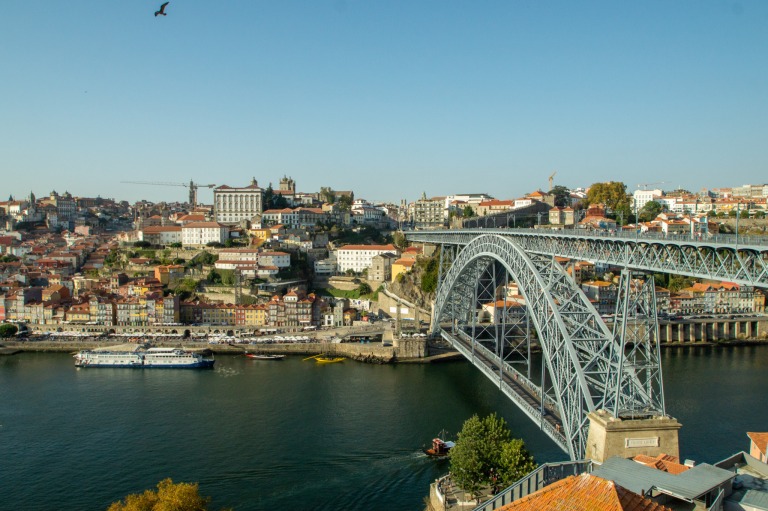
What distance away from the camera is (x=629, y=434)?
24.3 feet

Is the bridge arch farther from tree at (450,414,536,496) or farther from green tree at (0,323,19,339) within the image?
green tree at (0,323,19,339)

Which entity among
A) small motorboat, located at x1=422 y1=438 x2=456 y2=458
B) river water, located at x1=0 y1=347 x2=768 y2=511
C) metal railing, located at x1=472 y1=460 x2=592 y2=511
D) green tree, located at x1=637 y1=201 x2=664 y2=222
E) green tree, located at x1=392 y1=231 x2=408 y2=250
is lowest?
river water, located at x1=0 y1=347 x2=768 y2=511

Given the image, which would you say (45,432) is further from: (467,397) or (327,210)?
(327,210)

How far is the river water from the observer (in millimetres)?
9766

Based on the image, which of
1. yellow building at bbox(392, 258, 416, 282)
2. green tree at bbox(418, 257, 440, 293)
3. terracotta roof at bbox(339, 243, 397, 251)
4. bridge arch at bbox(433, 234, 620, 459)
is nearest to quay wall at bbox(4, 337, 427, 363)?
green tree at bbox(418, 257, 440, 293)

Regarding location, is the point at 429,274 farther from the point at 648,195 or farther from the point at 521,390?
the point at 648,195

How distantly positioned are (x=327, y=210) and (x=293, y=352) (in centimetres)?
1871

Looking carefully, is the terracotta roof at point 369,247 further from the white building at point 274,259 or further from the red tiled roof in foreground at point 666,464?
the red tiled roof in foreground at point 666,464

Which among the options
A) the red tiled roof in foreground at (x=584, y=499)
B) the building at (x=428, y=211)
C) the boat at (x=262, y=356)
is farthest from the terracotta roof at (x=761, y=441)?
the building at (x=428, y=211)

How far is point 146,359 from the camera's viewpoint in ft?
60.5

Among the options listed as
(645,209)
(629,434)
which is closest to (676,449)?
(629,434)

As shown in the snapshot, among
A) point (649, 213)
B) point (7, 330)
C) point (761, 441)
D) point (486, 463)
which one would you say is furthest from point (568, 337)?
point (649, 213)

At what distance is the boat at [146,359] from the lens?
60.0 ft

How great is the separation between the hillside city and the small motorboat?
485 cm
